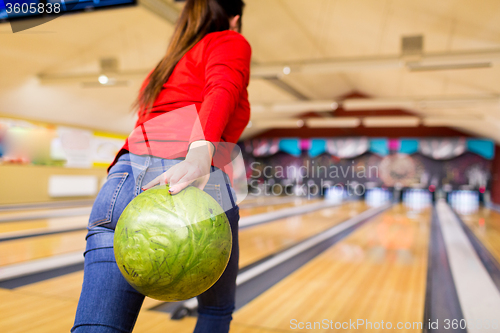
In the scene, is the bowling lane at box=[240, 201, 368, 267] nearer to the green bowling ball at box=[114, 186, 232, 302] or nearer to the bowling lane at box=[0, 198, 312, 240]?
Answer: the bowling lane at box=[0, 198, 312, 240]

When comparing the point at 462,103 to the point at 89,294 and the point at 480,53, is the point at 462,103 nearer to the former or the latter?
the point at 480,53

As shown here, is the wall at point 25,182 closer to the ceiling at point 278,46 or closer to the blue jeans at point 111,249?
the ceiling at point 278,46

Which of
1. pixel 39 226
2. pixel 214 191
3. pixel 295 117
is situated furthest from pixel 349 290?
pixel 295 117

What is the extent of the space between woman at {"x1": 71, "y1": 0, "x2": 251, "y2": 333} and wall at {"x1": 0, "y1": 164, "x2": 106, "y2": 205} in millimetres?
7279

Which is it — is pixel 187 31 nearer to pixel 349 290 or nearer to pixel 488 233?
pixel 349 290

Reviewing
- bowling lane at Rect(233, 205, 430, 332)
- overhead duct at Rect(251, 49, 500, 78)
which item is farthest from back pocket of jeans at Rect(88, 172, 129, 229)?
overhead duct at Rect(251, 49, 500, 78)

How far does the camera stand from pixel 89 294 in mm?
585

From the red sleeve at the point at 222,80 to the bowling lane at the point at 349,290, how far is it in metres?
1.40

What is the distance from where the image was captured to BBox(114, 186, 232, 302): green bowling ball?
507mm

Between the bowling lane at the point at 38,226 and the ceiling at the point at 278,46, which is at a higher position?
the ceiling at the point at 278,46

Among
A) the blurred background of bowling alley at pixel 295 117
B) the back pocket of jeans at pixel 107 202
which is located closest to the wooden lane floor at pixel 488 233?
the blurred background of bowling alley at pixel 295 117

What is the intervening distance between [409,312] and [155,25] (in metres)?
4.82

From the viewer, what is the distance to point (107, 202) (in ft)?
2.01

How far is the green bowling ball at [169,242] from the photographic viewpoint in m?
0.51
